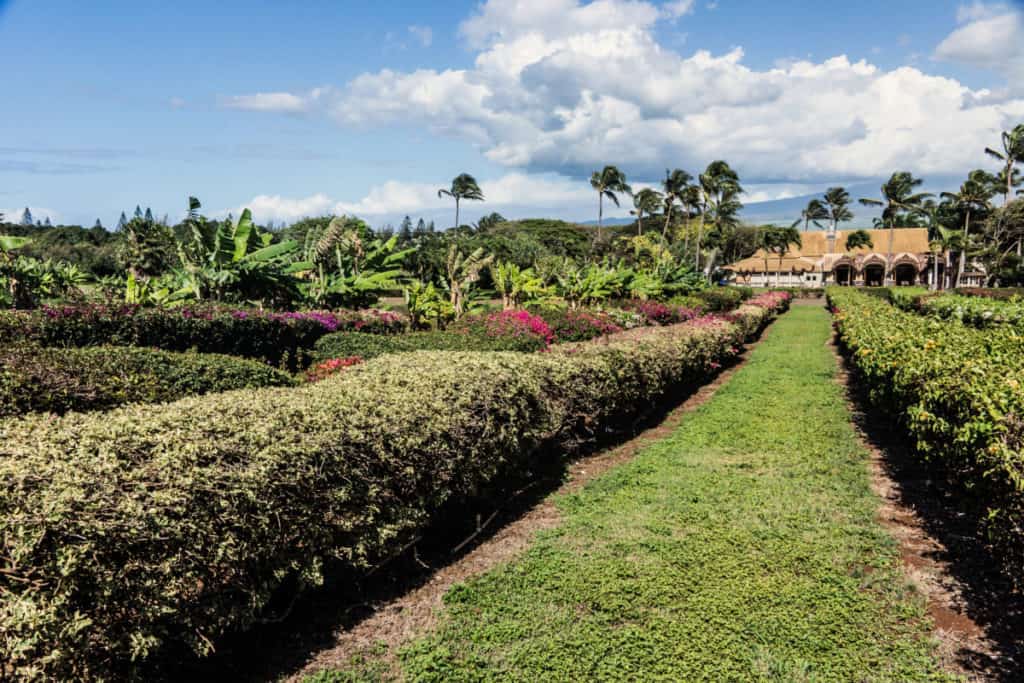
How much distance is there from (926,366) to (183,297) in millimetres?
13758

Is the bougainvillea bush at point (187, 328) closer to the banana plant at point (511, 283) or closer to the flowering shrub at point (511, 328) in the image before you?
the flowering shrub at point (511, 328)

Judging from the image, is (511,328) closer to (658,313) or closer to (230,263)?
(230,263)

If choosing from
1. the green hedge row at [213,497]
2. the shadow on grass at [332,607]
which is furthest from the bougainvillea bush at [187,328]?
the shadow on grass at [332,607]

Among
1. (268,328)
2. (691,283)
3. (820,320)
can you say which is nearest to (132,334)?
(268,328)

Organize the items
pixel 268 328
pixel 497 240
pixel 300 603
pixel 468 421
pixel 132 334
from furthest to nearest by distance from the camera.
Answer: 1. pixel 497 240
2. pixel 268 328
3. pixel 132 334
4. pixel 468 421
5. pixel 300 603

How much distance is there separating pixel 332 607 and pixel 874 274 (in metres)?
83.5

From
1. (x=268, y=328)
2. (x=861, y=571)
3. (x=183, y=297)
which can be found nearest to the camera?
(x=861, y=571)

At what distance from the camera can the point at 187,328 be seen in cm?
1029

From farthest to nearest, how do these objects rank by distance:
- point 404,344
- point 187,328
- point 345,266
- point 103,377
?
point 345,266
point 187,328
point 404,344
point 103,377

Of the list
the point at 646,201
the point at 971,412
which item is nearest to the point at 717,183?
the point at 646,201

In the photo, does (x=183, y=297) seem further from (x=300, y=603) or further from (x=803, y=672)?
(x=803, y=672)

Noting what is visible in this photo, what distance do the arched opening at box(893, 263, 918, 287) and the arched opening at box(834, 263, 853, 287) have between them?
452 centimetres

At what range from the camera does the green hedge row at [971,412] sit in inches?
152

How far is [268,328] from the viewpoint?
37.5 ft
